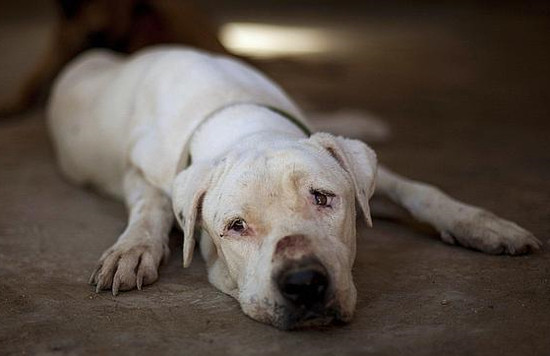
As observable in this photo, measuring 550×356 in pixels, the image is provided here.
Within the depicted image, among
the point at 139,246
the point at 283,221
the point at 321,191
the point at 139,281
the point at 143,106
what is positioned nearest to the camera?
the point at 283,221

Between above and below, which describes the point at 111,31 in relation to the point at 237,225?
below

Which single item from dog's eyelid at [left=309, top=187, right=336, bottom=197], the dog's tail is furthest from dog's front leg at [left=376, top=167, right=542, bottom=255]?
the dog's tail

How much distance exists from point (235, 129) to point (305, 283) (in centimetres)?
96

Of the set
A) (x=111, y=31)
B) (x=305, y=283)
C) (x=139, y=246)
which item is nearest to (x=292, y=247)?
(x=305, y=283)

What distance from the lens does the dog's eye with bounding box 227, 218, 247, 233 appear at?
265 cm

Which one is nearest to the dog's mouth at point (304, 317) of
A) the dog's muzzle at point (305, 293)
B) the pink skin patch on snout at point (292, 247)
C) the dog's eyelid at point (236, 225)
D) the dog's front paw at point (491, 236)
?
the dog's muzzle at point (305, 293)

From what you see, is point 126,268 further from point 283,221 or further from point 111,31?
point 111,31

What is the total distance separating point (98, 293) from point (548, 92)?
170 inches

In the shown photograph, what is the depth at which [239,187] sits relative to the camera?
8.82 ft

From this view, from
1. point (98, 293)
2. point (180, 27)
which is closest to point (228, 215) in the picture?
point (98, 293)

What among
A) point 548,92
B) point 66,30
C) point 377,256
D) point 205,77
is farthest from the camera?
point 548,92

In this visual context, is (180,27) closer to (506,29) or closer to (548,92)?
(548,92)

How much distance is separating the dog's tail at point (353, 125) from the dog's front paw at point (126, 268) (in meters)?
2.14

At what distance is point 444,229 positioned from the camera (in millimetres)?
3381
